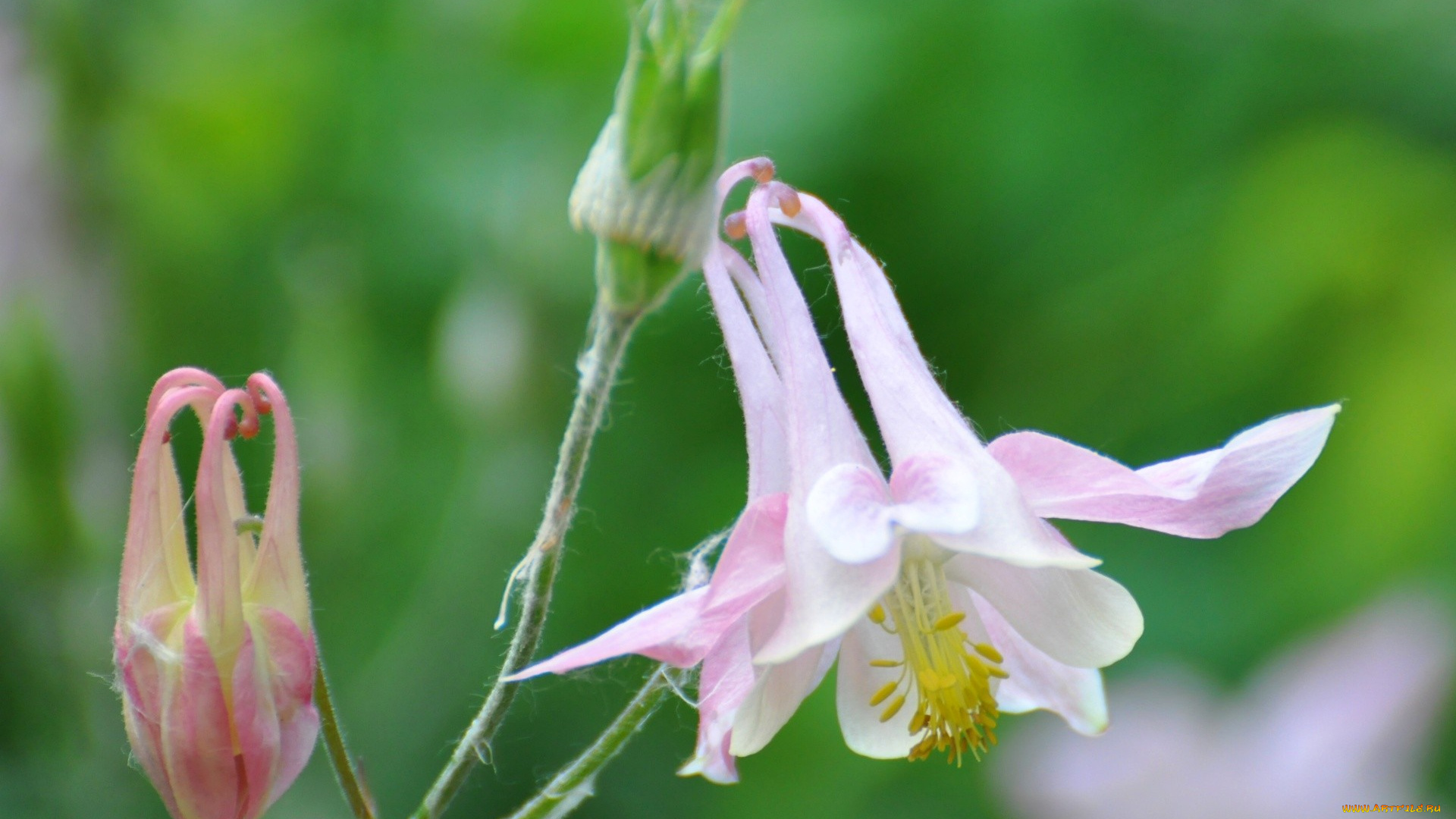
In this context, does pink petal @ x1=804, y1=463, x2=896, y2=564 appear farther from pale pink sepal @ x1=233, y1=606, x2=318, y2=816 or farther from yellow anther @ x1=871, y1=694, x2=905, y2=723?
pale pink sepal @ x1=233, y1=606, x2=318, y2=816

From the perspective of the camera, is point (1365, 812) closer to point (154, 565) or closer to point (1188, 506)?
point (1188, 506)

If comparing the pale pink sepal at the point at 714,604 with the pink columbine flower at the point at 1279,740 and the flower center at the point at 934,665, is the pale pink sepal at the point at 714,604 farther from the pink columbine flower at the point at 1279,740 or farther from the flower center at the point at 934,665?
the pink columbine flower at the point at 1279,740

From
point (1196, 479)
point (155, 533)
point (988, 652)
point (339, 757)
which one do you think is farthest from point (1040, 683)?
point (155, 533)

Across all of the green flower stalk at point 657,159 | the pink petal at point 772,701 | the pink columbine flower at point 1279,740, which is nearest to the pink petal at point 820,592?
the pink petal at point 772,701

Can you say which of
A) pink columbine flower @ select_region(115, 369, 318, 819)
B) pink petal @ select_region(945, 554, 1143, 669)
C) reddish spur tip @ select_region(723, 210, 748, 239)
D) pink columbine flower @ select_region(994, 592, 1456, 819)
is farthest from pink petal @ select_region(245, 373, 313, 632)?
pink columbine flower @ select_region(994, 592, 1456, 819)

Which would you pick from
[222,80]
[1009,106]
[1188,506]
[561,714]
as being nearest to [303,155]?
[222,80]

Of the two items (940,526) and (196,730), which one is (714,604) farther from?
(196,730)
